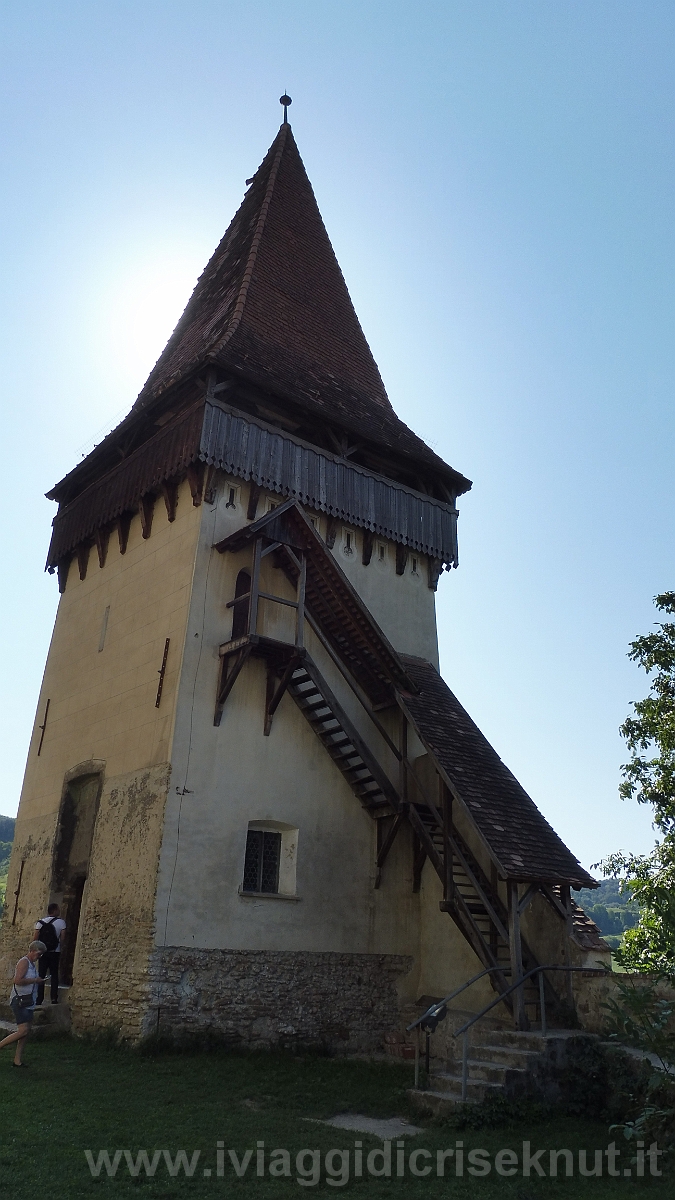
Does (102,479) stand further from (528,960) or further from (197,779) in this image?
(528,960)

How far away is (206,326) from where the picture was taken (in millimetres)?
18281

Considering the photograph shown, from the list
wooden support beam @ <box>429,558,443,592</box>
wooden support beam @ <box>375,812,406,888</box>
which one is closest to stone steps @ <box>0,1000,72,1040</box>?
wooden support beam @ <box>375,812,406,888</box>

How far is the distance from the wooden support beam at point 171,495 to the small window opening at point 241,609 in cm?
174

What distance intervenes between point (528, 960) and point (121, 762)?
275 inches

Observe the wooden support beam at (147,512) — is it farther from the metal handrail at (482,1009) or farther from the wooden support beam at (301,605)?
the metal handrail at (482,1009)

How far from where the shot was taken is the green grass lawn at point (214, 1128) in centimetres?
630

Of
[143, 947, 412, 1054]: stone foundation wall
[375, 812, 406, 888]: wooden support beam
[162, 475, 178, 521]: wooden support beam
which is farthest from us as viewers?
[162, 475, 178, 521]: wooden support beam

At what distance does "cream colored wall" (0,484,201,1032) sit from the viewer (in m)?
13.2

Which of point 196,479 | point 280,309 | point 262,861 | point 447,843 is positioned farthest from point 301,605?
point 280,309

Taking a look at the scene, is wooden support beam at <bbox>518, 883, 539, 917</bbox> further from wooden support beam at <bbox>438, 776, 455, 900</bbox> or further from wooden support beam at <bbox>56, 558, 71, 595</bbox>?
wooden support beam at <bbox>56, 558, 71, 595</bbox>

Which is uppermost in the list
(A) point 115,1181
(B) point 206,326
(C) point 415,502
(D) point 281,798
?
(B) point 206,326

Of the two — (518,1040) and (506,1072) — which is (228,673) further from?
(506,1072)

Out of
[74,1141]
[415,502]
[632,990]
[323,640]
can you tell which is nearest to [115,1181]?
[74,1141]

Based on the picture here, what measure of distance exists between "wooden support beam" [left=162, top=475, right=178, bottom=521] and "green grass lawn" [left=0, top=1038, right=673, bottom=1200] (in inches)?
326
